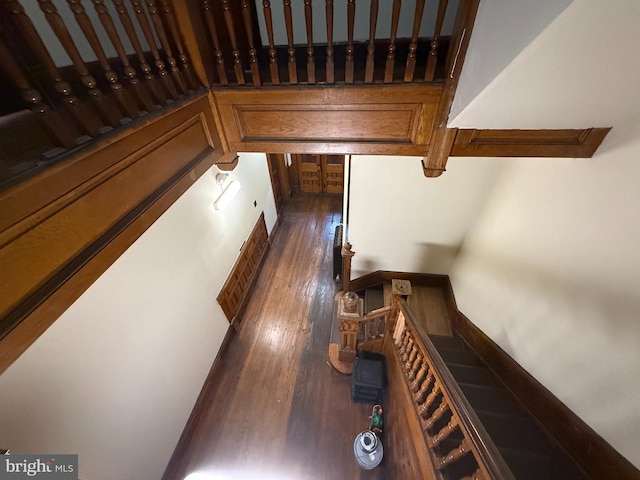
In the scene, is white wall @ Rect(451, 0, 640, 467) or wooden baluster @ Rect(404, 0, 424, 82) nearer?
white wall @ Rect(451, 0, 640, 467)

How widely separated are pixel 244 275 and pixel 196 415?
1648 mm

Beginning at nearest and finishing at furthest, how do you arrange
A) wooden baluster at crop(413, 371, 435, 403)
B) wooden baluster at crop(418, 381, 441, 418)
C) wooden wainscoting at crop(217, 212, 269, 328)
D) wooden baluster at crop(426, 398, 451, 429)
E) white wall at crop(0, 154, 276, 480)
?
white wall at crop(0, 154, 276, 480) < wooden baluster at crop(426, 398, 451, 429) < wooden baluster at crop(418, 381, 441, 418) < wooden baluster at crop(413, 371, 435, 403) < wooden wainscoting at crop(217, 212, 269, 328)

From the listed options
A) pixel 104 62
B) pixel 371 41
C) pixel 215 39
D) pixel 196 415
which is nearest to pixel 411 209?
pixel 371 41

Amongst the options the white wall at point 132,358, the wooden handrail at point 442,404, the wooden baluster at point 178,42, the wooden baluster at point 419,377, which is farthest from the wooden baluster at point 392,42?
the white wall at point 132,358

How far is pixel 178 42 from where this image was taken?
4.09 feet

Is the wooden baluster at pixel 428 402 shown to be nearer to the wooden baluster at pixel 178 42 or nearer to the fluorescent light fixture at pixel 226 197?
the wooden baluster at pixel 178 42

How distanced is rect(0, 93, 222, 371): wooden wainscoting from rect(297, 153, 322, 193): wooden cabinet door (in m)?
4.55

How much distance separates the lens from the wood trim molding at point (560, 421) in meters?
1.23

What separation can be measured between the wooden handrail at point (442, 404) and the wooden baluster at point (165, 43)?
6.47ft

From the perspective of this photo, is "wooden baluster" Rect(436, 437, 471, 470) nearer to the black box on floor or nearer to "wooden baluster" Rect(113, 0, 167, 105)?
the black box on floor

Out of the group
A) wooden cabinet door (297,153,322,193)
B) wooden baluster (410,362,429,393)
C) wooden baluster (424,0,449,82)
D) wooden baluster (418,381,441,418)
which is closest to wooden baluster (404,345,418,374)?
wooden baluster (410,362,429,393)

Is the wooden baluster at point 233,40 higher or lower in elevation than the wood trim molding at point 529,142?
lower

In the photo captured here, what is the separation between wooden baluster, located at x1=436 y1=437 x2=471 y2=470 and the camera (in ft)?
3.91

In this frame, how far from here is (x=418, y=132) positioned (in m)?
1.47
